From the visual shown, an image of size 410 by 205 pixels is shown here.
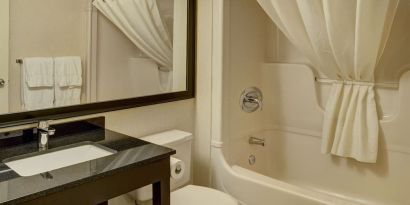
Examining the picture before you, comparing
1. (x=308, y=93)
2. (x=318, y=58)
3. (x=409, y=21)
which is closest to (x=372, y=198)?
(x=308, y=93)

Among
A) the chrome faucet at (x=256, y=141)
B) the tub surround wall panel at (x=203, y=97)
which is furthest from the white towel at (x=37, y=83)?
the chrome faucet at (x=256, y=141)

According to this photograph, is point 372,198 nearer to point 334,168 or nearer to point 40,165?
→ point 334,168

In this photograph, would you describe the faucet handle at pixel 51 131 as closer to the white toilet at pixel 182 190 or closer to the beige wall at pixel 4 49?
the beige wall at pixel 4 49

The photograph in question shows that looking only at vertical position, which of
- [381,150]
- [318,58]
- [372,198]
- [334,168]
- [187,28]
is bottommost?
[372,198]

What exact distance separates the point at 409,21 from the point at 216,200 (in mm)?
1617

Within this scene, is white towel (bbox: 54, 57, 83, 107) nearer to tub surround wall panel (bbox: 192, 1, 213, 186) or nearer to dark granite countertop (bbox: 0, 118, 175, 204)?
dark granite countertop (bbox: 0, 118, 175, 204)

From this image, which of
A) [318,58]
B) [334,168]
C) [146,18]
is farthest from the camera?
[334,168]

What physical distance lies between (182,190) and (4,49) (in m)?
1.18

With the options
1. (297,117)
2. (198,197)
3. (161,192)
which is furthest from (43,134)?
(297,117)

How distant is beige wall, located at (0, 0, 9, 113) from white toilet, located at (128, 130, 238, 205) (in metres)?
0.77

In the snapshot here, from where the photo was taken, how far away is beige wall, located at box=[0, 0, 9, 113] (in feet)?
5.01

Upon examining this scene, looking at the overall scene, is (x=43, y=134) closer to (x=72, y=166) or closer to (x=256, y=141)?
(x=72, y=166)

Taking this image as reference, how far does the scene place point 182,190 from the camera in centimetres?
207

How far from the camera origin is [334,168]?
8.29ft
